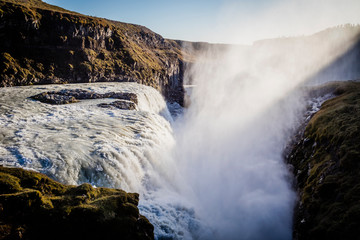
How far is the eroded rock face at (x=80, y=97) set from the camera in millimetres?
25075

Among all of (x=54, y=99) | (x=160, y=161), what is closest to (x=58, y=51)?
(x=54, y=99)

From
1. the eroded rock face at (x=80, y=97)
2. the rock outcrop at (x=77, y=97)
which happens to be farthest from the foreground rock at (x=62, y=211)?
the rock outcrop at (x=77, y=97)

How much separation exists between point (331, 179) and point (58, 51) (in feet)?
182

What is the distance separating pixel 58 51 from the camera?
4675 cm

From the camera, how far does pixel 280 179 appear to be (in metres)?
20.8

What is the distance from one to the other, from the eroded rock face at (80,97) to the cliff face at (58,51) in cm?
1304

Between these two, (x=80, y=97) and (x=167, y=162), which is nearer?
(x=167, y=162)

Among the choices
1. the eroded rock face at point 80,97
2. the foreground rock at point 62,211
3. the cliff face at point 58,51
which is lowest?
the foreground rock at point 62,211

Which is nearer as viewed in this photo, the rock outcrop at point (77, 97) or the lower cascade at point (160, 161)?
the lower cascade at point (160, 161)

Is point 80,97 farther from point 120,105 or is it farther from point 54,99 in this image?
point 120,105

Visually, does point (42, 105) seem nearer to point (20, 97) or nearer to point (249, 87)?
point (20, 97)

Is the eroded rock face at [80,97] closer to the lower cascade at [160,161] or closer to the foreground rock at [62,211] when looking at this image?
the lower cascade at [160,161]

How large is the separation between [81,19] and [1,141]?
5309 centimetres

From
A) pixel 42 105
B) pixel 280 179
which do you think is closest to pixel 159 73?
pixel 42 105
